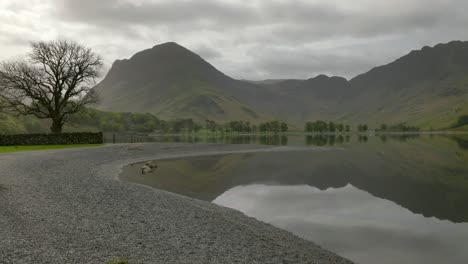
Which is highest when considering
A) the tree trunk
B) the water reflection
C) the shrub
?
the tree trunk

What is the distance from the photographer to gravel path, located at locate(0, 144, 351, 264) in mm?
12984

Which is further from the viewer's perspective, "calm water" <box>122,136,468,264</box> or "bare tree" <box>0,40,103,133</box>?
"bare tree" <box>0,40,103,133</box>

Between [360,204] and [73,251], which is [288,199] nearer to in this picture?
[360,204]

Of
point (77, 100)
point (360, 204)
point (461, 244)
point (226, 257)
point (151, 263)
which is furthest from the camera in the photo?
point (77, 100)

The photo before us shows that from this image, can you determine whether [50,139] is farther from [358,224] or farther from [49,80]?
[358,224]

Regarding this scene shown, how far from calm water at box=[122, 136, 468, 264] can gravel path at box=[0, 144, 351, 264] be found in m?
3.34

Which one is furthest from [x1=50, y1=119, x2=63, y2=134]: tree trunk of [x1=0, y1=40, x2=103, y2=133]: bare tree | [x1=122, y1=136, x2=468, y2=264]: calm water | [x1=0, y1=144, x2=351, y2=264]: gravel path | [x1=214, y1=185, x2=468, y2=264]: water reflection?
[x1=214, y1=185, x2=468, y2=264]: water reflection

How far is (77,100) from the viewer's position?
81.6 metres

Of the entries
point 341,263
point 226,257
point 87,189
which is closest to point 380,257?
point 341,263

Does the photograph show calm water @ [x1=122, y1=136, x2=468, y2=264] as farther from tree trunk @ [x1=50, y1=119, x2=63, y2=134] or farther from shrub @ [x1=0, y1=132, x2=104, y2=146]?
tree trunk @ [x1=50, y1=119, x2=63, y2=134]

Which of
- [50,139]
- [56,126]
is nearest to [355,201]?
[50,139]

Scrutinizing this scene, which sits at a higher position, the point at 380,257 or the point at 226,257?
the point at 226,257

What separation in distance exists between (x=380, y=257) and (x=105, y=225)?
13.5 meters

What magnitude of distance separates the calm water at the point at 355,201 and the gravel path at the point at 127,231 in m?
3.34
